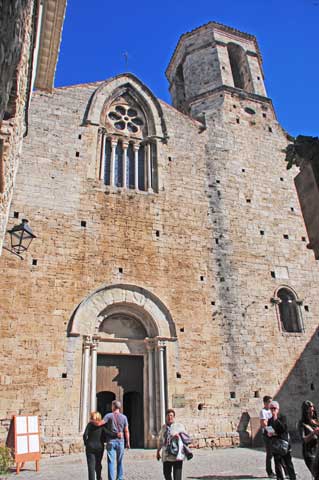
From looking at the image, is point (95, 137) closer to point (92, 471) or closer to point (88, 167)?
point (88, 167)

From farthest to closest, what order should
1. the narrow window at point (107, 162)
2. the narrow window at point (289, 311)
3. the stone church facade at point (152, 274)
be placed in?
the narrow window at point (107, 162)
the narrow window at point (289, 311)
the stone church facade at point (152, 274)

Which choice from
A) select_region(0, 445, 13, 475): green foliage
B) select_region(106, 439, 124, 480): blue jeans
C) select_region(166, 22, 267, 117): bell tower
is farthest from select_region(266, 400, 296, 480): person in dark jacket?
select_region(166, 22, 267, 117): bell tower

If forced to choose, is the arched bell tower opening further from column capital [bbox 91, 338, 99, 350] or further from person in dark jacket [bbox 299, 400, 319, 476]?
person in dark jacket [bbox 299, 400, 319, 476]

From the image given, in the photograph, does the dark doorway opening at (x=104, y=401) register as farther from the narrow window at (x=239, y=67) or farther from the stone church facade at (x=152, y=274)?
the narrow window at (x=239, y=67)

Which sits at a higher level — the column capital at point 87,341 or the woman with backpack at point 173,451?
the column capital at point 87,341

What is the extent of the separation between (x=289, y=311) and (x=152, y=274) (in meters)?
4.34

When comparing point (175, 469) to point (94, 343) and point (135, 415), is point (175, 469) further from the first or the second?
point (135, 415)

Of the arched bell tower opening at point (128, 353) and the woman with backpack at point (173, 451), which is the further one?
the arched bell tower opening at point (128, 353)

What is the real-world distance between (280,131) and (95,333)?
10.5 metres

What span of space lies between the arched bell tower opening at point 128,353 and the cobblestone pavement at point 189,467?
1.14 meters

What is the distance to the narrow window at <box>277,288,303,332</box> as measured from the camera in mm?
11477

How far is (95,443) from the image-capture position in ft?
17.5

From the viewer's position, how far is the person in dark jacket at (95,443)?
5195mm

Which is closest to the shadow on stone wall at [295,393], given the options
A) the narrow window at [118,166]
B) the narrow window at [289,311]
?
the narrow window at [289,311]
